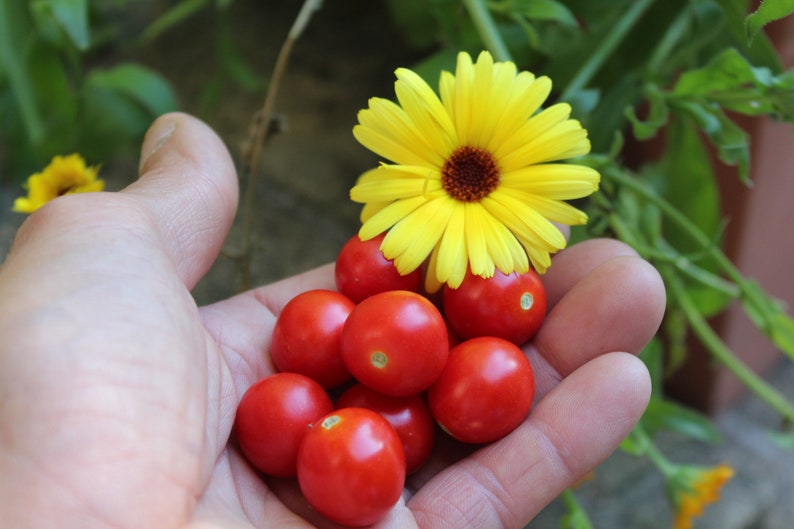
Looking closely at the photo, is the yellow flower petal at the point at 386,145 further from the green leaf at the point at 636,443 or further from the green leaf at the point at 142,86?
the green leaf at the point at 142,86

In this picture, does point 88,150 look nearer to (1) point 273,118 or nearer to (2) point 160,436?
(1) point 273,118

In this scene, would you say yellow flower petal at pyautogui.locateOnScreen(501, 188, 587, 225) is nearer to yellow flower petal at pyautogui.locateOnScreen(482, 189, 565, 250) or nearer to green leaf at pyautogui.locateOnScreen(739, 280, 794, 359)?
yellow flower petal at pyautogui.locateOnScreen(482, 189, 565, 250)

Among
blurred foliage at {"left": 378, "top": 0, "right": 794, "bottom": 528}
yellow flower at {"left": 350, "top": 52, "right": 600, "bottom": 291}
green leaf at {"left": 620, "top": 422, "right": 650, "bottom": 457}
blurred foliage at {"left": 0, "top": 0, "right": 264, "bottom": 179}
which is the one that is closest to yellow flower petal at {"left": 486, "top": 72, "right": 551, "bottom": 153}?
yellow flower at {"left": 350, "top": 52, "right": 600, "bottom": 291}

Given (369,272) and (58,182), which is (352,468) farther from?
(58,182)

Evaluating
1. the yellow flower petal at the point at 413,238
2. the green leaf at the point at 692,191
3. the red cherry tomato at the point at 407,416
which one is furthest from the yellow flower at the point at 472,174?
the green leaf at the point at 692,191

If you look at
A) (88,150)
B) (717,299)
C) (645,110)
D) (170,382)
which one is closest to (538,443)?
(170,382)

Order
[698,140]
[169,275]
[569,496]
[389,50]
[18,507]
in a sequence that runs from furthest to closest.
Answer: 1. [389,50]
2. [698,140]
3. [569,496]
4. [169,275]
5. [18,507]
